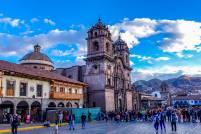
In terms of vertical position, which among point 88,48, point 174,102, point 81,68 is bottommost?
point 174,102

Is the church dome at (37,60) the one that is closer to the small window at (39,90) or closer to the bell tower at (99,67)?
the bell tower at (99,67)

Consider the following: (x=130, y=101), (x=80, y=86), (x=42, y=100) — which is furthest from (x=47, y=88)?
(x=130, y=101)

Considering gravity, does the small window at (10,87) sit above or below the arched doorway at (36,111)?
above

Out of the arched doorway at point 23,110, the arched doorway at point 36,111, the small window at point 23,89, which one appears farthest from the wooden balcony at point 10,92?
the arched doorway at point 36,111

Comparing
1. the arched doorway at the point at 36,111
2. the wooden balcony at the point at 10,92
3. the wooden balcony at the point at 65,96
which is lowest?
the arched doorway at the point at 36,111

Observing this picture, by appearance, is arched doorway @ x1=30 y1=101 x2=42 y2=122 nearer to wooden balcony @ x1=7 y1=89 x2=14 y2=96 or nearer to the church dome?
wooden balcony @ x1=7 y1=89 x2=14 y2=96

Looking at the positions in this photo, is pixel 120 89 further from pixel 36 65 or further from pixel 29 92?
pixel 29 92

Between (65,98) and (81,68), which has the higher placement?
(81,68)

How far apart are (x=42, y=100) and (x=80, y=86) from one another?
12654 mm

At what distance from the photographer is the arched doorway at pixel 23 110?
34.0 m

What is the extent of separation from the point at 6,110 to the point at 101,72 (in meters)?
24.7

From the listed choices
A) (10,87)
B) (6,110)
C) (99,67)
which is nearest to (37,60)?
(99,67)

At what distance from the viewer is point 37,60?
61.7 metres

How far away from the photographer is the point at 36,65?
61.2m
